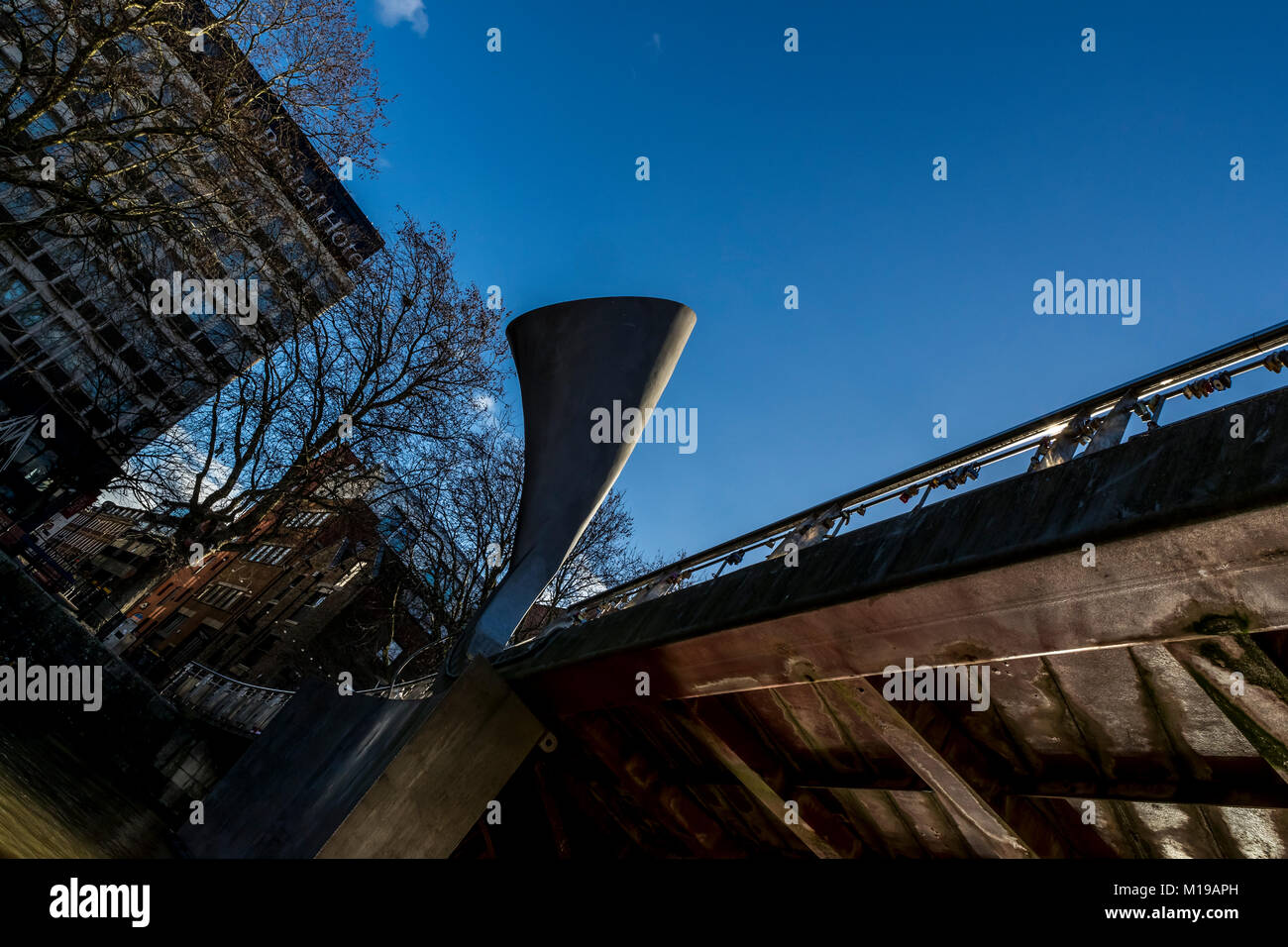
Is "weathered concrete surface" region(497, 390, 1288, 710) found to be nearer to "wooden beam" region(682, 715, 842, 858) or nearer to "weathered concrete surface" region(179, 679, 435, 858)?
"wooden beam" region(682, 715, 842, 858)

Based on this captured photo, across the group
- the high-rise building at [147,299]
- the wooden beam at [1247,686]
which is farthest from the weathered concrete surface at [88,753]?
the wooden beam at [1247,686]

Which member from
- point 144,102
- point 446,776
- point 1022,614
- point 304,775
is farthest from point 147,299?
point 1022,614

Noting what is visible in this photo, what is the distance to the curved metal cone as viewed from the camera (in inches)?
328

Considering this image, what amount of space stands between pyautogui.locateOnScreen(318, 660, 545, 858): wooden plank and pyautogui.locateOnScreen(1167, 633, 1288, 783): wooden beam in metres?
4.98

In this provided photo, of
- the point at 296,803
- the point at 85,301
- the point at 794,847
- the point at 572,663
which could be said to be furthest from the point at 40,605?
the point at 85,301

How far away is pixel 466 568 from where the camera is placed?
23578 millimetres

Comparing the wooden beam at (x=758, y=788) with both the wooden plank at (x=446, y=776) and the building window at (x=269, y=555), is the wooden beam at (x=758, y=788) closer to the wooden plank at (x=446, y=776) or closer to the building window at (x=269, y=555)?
the wooden plank at (x=446, y=776)

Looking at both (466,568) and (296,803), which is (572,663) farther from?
(466,568)

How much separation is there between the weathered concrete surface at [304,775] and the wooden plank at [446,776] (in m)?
0.14

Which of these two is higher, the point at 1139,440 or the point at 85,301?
the point at 85,301

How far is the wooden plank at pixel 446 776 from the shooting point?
5277mm

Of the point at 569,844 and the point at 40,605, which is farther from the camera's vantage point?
the point at 40,605
